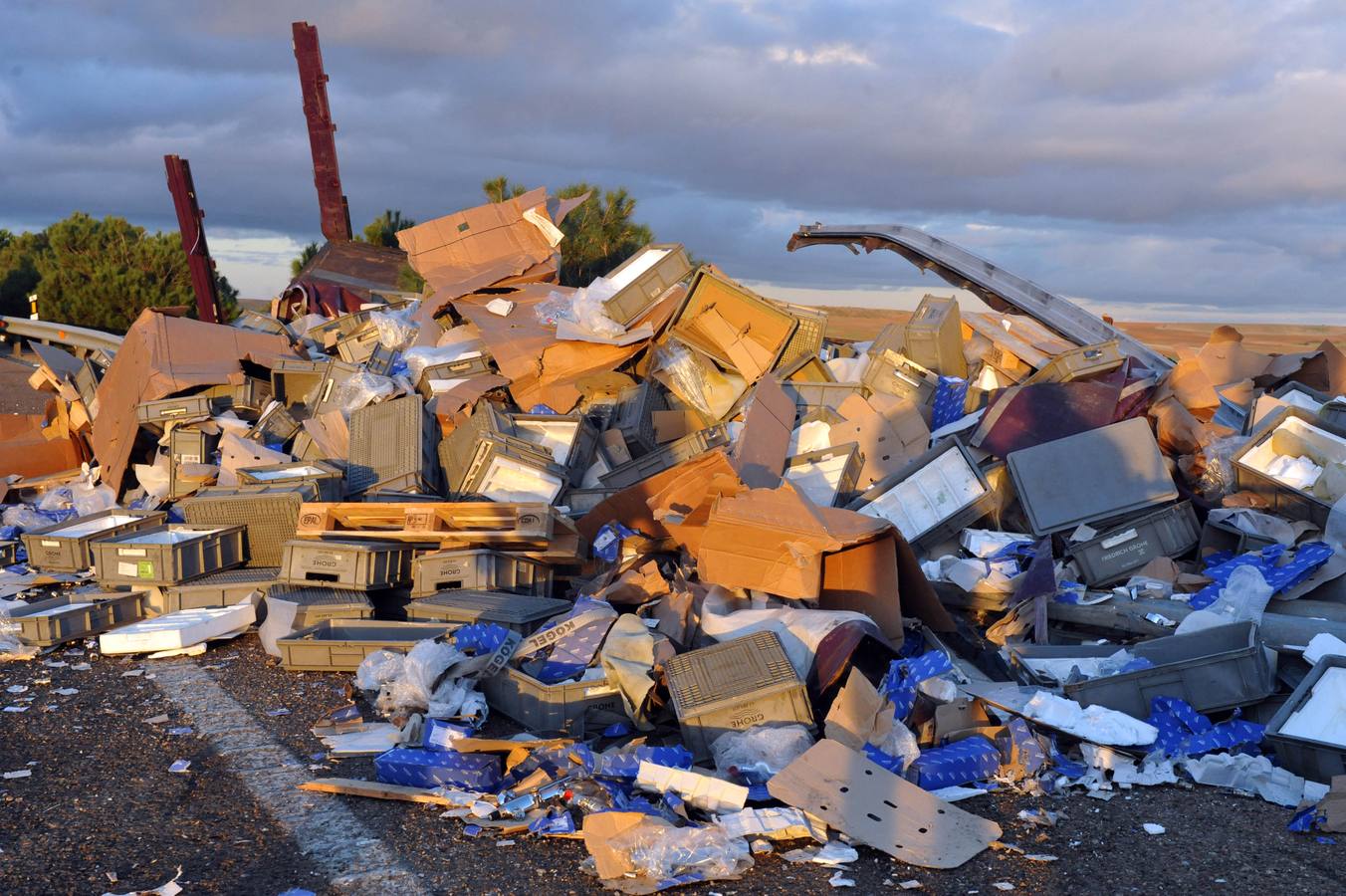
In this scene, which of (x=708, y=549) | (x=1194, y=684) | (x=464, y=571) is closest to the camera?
(x=1194, y=684)

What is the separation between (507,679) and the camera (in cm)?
486

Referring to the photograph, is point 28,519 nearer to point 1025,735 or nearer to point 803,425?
point 803,425

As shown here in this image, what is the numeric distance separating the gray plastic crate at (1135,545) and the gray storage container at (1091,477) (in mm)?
119

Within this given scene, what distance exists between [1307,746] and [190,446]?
7794 millimetres

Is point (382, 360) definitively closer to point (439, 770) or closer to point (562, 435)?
point (562, 435)

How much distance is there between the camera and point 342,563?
237 inches

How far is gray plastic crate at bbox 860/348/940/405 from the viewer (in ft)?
27.8

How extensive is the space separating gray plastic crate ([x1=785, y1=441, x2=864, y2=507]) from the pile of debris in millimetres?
24

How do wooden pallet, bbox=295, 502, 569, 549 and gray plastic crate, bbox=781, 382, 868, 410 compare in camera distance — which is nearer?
wooden pallet, bbox=295, 502, 569, 549

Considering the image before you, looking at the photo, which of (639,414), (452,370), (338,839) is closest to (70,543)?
(452,370)

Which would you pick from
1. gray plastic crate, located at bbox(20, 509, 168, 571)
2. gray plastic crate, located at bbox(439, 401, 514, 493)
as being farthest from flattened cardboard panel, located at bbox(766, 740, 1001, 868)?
gray plastic crate, located at bbox(20, 509, 168, 571)

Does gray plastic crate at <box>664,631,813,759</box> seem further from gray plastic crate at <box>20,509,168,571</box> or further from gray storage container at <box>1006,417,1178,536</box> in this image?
gray plastic crate at <box>20,509,168,571</box>

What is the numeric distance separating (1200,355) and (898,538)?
17.5ft

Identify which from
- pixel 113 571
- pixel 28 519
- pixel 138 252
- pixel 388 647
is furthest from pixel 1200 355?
pixel 138 252
